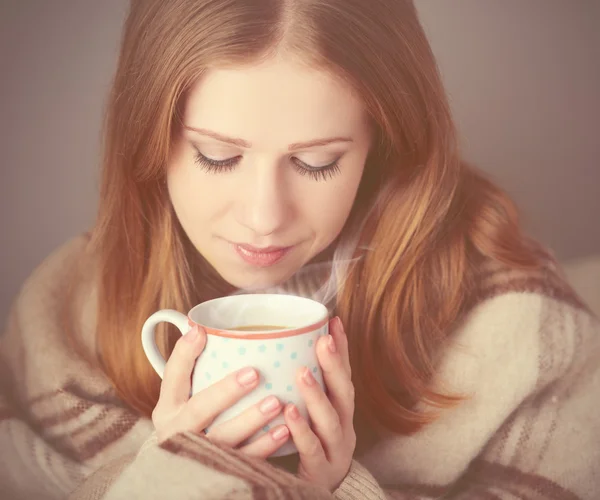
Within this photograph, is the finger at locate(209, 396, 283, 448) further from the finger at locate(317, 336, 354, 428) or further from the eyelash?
the eyelash

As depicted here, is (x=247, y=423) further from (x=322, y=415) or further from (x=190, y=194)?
(x=190, y=194)

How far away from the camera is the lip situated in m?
0.79

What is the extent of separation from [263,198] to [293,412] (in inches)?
9.2

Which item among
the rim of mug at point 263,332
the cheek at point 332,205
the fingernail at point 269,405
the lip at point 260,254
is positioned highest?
the cheek at point 332,205

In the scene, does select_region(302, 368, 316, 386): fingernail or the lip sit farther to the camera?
the lip

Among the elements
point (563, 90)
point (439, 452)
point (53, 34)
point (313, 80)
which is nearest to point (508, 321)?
point (439, 452)

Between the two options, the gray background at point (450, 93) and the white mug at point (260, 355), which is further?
the gray background at point (450, 93)

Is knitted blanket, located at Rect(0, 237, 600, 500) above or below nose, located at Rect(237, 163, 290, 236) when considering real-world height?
below

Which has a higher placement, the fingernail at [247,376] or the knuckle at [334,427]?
the fingernail at [247,376]

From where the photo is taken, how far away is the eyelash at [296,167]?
0.72 metres

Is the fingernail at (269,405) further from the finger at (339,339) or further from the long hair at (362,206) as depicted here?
the long hair at (362,206)

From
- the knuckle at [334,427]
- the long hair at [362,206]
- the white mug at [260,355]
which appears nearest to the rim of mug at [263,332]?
the white mug at [260,355]

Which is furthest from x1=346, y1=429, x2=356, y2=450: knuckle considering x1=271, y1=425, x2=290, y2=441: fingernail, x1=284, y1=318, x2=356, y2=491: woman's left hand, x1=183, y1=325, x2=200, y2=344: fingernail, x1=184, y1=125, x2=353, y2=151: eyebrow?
x1=184, y1=125, x2=353, y2=151: eyebrow

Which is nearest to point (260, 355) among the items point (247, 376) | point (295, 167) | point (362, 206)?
point (247, 376)
